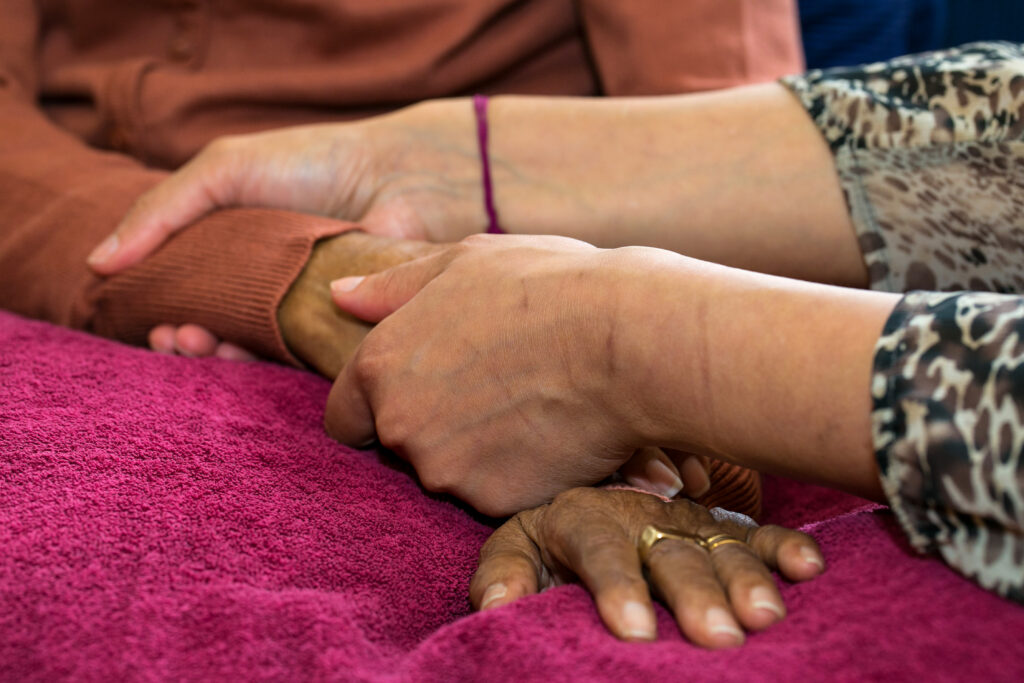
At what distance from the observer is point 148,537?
1.82 ft

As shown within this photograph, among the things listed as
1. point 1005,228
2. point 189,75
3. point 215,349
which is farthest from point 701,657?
point 189,75

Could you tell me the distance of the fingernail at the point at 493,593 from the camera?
553mm

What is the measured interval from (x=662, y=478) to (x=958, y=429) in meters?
0.26

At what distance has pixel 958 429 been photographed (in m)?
0.45

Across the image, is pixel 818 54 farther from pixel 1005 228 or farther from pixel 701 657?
pixel 701 657

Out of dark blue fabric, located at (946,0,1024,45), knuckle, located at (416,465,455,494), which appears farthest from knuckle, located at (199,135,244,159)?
dark blue fabric, located at (946,0,1024,45)

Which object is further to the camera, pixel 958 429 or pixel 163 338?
pixel 163 338

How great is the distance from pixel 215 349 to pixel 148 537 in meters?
0.43

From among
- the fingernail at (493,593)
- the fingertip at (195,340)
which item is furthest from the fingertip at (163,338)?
the fingernail at (493,593)

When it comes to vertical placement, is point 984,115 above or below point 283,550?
above

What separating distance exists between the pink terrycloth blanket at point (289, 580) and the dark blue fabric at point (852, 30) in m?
0.80

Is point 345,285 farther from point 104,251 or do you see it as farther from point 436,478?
point 104,251

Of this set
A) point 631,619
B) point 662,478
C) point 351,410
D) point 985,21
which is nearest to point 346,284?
point 351,410

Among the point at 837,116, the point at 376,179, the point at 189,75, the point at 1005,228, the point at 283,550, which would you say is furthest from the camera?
the point at 189,75
